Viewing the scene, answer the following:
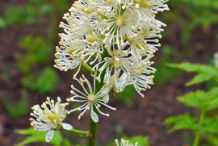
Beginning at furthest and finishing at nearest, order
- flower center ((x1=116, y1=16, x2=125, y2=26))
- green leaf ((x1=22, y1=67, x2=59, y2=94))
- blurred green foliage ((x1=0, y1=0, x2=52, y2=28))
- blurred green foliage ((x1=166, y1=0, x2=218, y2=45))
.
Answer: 1. blurred green foliage ((x1=0, y1=0, x2=52, y2=28))
2. blurred green foliage ((x1=166, y1=0, x2=218, y2=45))
3. green leaf ((x1=22, y1=67, x2=59, y2=94))
4. flower center ((x1=116, y1=16, x2=125, y2=26))

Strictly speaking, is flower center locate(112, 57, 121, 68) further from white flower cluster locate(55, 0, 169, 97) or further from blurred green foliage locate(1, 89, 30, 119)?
blurred green foliage locate(1, 89, 30, 119)

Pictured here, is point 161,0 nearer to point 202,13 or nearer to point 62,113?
point 62,113

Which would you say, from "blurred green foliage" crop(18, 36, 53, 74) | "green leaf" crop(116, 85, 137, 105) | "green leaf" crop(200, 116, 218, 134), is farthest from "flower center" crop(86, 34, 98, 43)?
"blurred green foliage" crop(18, 36, 53, 74)

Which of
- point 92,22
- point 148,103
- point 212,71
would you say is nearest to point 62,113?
point 92,22

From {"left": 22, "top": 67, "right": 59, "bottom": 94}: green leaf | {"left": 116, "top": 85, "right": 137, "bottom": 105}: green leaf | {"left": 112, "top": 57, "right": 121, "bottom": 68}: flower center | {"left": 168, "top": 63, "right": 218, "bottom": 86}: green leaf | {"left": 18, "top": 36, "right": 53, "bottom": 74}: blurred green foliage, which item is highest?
{"left": 112, "top": 57, "right": 121, "bottom": 68}: flower center

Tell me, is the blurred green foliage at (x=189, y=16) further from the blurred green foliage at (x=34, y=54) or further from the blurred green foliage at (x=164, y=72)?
the blurred green foliage at (x=34, y=54)

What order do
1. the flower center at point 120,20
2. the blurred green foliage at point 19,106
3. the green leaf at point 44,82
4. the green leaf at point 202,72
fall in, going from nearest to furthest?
the flower center at point 120,20, the green leaf at point 202,72, the blurred green foliage at point 19,106, the green leaf at point 44,82

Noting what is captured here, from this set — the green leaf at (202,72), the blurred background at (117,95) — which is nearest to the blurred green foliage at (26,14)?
the blurred background at (117,95)
